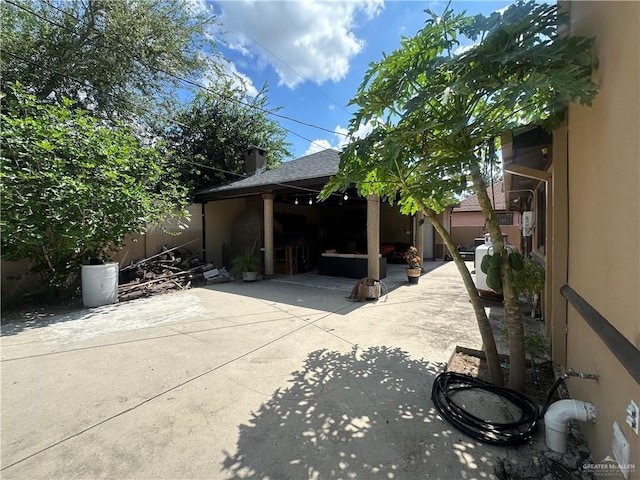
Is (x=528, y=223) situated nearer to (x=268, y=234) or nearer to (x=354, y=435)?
(x=354, y=435)

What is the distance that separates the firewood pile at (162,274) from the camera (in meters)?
6.81

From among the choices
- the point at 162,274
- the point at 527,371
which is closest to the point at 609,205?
the point at 527,371

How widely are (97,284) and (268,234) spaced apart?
4.77 metres

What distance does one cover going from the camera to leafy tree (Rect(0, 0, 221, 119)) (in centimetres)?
878

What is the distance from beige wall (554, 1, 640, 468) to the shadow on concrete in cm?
89

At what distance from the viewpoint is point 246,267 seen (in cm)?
865

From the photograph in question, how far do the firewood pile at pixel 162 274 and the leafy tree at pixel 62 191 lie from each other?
117 centimetres

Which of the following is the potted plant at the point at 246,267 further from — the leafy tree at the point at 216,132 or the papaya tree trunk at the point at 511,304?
the papaya tree trunk at the point at 511,304

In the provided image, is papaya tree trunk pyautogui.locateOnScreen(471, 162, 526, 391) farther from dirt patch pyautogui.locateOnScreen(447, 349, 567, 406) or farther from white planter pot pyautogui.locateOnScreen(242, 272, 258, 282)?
white planter pot pyautogui.locateOnScreen(242, 272, 258, 282)

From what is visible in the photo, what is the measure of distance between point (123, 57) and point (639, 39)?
1326 cm

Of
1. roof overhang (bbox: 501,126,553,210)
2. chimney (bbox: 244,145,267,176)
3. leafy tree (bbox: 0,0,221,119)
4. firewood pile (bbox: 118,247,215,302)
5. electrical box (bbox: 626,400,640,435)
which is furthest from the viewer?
chimney (bbox: 244,145,267,176)

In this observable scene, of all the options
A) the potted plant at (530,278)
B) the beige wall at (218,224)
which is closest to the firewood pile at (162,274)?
the beige wall at (218,224)

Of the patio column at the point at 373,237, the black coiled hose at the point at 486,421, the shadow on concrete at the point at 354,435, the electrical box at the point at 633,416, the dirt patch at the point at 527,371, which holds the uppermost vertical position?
the patio column at the point at 373,237

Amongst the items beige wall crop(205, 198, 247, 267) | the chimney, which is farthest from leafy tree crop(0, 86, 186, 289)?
the chimney
